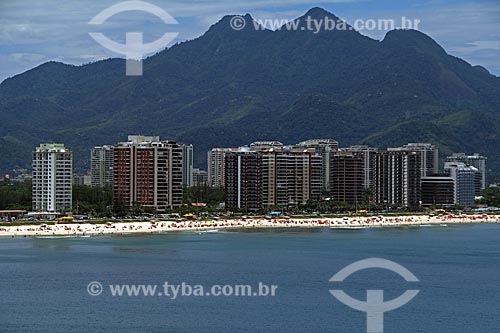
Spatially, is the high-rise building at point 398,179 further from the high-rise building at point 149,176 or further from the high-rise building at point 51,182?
the high-rise building at point 51,182

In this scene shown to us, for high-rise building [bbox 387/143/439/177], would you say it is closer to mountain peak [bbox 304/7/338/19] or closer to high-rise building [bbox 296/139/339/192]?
high-rise building [bbox 296/139/339/192]

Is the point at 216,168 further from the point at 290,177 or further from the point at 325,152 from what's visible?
the point at 290,177

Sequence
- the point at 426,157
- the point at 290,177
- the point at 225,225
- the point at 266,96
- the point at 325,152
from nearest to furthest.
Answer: the point at 225,225 < the point at 290,177 < the point at 325,152 < the point at 426,157 < the point at 266,96

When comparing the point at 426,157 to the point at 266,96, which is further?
the point at 266,96

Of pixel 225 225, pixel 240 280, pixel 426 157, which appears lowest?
pixel 240 280

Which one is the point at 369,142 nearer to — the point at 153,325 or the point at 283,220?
the point at 283,220

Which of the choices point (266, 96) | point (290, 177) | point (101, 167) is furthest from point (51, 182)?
point (266, 96)
